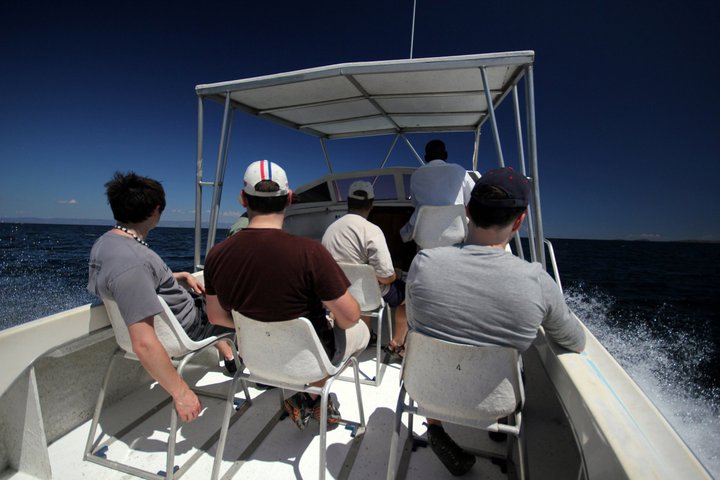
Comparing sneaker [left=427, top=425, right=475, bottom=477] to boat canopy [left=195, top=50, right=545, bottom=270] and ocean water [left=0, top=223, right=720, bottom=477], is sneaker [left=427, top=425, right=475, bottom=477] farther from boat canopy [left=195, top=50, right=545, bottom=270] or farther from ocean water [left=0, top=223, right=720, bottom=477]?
ocean water [left=0, top=223, right=720, bottom=477]

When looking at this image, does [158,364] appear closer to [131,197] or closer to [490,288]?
[131,197]

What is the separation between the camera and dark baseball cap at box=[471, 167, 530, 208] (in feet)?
4.08

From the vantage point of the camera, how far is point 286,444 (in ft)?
6.37

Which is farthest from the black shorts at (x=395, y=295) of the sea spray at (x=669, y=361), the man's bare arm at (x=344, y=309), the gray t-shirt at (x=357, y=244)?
the sea spray at (x=669, y=361)

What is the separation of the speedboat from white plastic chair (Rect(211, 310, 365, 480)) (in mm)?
477

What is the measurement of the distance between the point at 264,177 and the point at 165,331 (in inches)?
35.9

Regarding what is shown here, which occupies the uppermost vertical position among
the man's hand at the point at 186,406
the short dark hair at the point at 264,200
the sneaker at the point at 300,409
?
the short dark hair at the point at 264,200

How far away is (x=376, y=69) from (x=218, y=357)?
8.84 feet

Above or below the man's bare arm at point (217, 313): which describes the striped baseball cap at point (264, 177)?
above

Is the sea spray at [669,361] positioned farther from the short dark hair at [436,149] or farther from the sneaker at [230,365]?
the sneaker at [230,365]

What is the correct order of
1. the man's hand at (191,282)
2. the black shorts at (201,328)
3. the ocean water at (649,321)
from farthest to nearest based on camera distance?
the ocean water at (649,321)
the man's hand at (191,282)
the black shorts at (201,328)

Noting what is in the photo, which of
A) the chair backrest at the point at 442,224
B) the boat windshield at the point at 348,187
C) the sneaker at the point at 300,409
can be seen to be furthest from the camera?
the boat windshield at the point at 348,187

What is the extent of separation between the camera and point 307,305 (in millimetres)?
1552

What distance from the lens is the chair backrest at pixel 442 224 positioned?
9.14 ft
